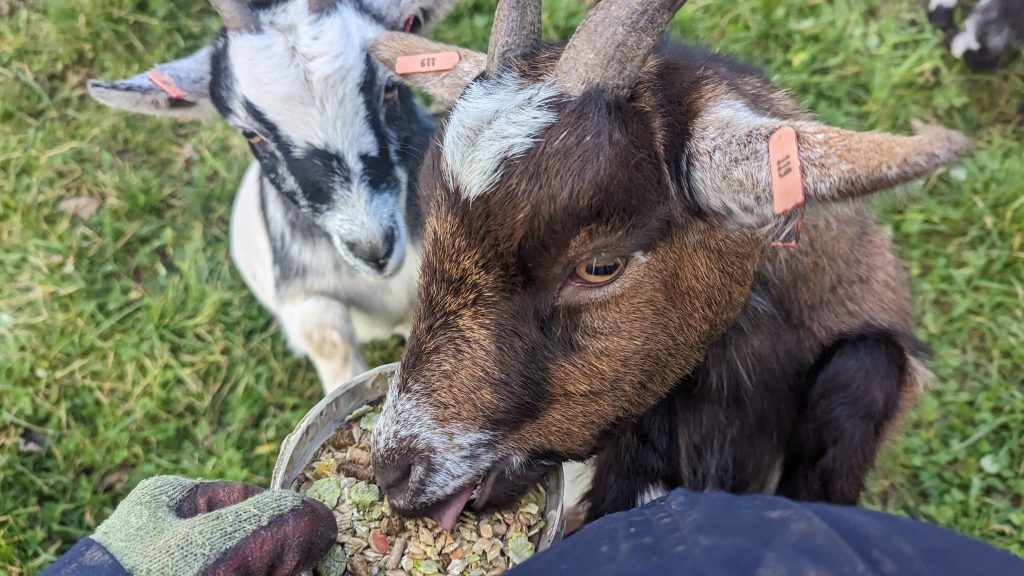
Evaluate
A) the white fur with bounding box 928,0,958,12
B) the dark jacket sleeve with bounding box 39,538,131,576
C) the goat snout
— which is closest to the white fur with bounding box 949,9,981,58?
the white fur with bounding box 928,0,958,12

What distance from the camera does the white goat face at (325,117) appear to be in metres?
2.71

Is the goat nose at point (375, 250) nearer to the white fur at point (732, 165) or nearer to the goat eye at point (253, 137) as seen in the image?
the goat eye at point (253, 137)

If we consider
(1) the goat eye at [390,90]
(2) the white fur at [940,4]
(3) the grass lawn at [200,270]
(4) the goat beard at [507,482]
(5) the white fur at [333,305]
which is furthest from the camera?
(2) the white fur at [940,4]

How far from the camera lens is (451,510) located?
2.14 metres

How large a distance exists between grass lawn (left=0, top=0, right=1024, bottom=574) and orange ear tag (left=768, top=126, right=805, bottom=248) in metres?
2.05

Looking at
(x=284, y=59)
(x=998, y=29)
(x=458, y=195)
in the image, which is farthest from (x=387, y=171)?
(x=998, y=29)

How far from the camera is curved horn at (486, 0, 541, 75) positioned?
208cm

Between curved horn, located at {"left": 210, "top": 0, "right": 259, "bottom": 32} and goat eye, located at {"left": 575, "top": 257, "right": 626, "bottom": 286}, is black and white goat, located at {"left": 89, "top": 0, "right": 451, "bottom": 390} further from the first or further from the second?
goat eye, located at {"left": 575, "top": 257, "right": 626, "bottom": 286}

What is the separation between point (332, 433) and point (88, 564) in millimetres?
793

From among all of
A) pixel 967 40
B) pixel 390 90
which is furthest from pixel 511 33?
pixel 967 40

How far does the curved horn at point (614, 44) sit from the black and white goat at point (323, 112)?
1.07 meters

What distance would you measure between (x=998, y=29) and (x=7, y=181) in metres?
5.45

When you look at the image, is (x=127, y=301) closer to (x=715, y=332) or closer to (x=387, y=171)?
(x=387, y=171)

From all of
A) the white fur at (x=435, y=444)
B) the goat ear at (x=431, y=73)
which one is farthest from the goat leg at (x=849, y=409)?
the goat ear at (x=431, y=73)
